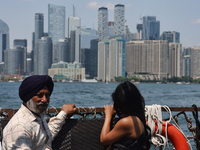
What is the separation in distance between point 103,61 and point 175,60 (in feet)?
134

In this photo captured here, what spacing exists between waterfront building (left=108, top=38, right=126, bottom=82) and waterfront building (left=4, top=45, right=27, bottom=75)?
63578 millimetres

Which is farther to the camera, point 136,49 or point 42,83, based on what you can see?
point 136,49

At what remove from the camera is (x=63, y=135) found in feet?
8.70

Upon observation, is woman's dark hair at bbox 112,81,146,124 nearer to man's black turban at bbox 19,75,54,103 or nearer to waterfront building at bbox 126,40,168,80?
man's black turban at bbox 19,75,54,103

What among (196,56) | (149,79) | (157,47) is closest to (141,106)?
(149,79)

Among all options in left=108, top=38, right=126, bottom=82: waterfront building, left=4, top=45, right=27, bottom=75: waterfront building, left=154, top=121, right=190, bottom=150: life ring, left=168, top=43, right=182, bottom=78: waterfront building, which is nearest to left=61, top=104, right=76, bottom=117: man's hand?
left=154, top=121, right=190, bottom=150: life ring

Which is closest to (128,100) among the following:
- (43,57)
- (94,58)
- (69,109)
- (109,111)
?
(109,111)

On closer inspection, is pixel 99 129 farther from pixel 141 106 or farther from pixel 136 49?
pixel 136 49

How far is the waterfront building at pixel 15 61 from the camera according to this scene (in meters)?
188

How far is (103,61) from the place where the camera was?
535 feet

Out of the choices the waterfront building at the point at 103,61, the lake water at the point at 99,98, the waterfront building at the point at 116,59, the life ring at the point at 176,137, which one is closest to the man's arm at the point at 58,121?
the life ring at the point at 176,137

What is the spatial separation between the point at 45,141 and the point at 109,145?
26.0 inches

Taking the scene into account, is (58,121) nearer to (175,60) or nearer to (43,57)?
(175,60)

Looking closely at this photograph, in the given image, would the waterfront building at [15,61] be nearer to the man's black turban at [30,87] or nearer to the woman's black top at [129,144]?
the woman's black top at [129,144]
